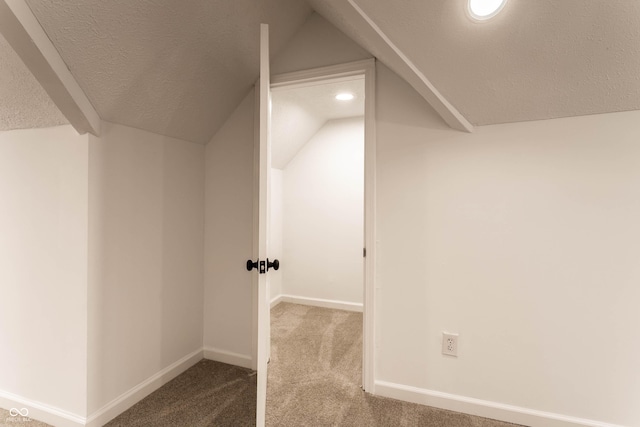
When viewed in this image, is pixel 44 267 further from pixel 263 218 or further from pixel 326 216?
pixel 326 216

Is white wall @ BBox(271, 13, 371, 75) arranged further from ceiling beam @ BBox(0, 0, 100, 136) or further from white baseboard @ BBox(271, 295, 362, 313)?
white baseboard @ BBox(271, 295, 362, 313)

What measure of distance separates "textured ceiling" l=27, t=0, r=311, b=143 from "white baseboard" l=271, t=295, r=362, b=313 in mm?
2200

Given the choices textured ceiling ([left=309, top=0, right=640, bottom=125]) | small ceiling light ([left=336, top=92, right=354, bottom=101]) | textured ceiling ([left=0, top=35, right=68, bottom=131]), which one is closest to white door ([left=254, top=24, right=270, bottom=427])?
textured ceiling ([left=309, top=0, right=640, bottom=125])

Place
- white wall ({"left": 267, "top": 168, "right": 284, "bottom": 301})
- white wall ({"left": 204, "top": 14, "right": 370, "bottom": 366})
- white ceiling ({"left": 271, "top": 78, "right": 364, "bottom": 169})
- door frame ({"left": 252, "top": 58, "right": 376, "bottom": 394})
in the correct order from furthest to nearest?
1. white wall ({"left": 267, "top": 168, "right": 284, "bottom": 301})
2. white ceiling ({"left": 271, "top": 78, "right": 364, "bottom": 169})
3. white wall ({"left": 204, "top": 14, "right": 370, "bottom": 366})
4. door frame ({"left": 252, "top": 58, "right": 376, "bottom": 394})

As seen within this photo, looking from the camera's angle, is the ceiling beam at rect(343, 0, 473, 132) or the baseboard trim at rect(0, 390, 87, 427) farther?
the baseboard trim at rect(0, 390, 87, 427)

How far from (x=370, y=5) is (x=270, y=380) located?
6.96 feet

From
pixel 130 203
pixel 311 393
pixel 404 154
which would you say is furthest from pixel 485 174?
pixel 130 203

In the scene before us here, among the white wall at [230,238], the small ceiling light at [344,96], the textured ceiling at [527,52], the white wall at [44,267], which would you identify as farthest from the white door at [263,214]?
the small ceiling light at [344,96]

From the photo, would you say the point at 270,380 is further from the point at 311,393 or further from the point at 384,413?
the point at 384,413

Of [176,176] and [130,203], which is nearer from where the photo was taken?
[130,203]

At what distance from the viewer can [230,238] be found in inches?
86.9

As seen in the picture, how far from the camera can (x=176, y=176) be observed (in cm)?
203

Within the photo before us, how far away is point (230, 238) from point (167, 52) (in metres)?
1.20

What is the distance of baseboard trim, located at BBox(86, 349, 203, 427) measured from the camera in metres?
1.56
